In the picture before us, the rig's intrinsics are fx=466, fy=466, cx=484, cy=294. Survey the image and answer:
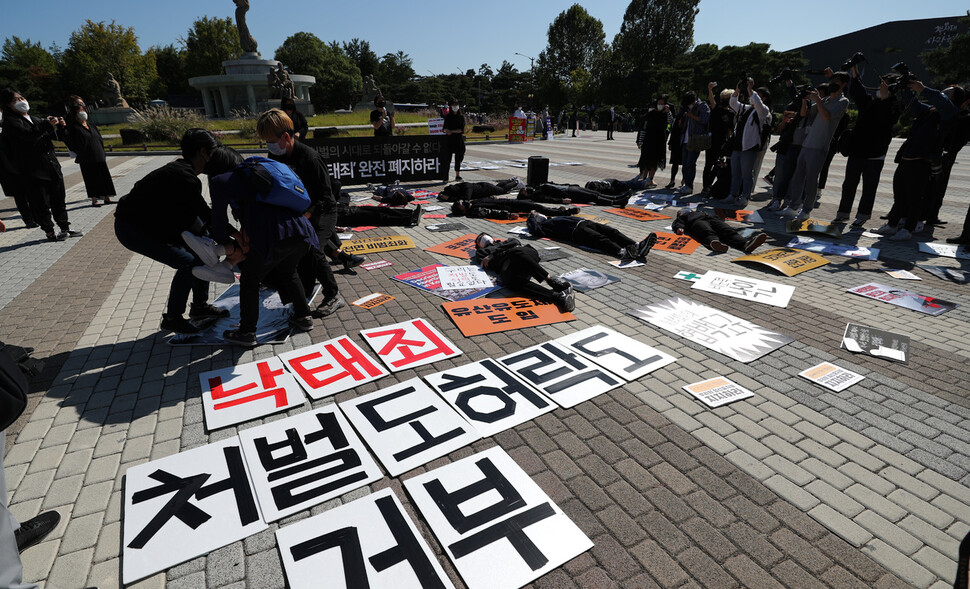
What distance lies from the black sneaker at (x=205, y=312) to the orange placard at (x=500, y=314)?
2452mm

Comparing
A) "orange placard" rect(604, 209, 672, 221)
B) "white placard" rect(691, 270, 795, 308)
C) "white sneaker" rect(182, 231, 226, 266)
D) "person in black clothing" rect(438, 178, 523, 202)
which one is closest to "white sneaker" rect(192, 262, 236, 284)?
"white sneaker" rect(182, 231, 226, 266)

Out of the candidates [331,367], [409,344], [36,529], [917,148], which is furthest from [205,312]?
[917,148]

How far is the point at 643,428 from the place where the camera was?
133 inches

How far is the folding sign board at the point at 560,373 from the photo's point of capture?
12.5ft

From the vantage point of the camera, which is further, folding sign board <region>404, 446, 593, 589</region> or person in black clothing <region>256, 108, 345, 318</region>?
person in black clothing <region>256, 108, 345, 318</region>

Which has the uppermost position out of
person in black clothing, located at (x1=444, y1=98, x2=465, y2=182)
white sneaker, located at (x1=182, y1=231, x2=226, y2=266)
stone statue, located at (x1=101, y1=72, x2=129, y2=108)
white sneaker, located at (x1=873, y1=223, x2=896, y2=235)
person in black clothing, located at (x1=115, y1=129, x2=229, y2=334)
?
stone statue, located at (x1=101, y1=72, x2=129, y2=108)

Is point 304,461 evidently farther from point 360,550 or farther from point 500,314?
point 500,314

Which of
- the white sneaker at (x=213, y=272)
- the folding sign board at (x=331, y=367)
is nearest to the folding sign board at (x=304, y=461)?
the folding sign board at (x=331, y=367)

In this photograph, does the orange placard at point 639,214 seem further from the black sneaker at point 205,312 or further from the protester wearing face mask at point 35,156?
the protester wearing face mask at point 35,156

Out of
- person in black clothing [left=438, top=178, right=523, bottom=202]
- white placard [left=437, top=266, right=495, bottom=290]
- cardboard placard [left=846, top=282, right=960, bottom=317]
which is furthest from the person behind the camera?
person in black clothing [left=438, top=178, right=523, bottom=202]

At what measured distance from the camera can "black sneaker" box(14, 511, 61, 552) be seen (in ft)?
8.03

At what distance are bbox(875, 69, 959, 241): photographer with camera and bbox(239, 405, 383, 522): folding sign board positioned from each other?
30.3 ft

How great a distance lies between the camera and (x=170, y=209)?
417 centimetres

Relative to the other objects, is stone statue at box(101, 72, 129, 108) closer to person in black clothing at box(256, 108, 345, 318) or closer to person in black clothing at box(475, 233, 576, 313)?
person in black clothing at box(256, 108, 345, 318)
